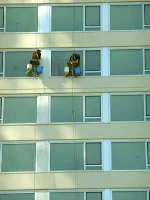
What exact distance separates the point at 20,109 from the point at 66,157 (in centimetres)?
280

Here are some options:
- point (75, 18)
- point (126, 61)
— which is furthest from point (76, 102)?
point (75, 18)

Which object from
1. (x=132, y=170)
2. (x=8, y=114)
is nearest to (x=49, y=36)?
→ (x=8, y=114)

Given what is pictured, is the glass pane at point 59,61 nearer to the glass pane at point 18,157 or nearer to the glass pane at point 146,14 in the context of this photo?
the glass pane at point 146,14

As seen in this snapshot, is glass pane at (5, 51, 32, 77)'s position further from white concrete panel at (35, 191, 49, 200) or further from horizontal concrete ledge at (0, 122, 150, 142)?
white concrete panel at (35, 191, 49, 200)

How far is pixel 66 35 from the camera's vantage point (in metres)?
21.9

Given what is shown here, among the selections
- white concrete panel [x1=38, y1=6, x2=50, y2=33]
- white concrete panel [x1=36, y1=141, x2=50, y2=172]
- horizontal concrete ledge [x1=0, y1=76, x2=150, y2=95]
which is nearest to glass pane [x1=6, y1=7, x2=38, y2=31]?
white concrete panel [x1=38, y1=6, x2=50, y2=33]

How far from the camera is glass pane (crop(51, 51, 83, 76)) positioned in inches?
856

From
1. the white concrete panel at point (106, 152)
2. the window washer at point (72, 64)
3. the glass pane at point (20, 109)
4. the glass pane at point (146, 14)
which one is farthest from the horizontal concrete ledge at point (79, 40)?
the white concrete panel at point (106, 152)

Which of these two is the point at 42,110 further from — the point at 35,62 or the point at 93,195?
the point at 93,195

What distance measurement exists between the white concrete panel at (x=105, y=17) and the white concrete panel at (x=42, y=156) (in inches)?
218

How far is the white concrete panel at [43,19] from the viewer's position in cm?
2200

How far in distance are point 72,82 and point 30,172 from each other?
4116 millimetres

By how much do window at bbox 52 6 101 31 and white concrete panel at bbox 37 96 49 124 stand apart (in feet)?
10.3

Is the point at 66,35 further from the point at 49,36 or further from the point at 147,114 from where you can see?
the point at 147,114
